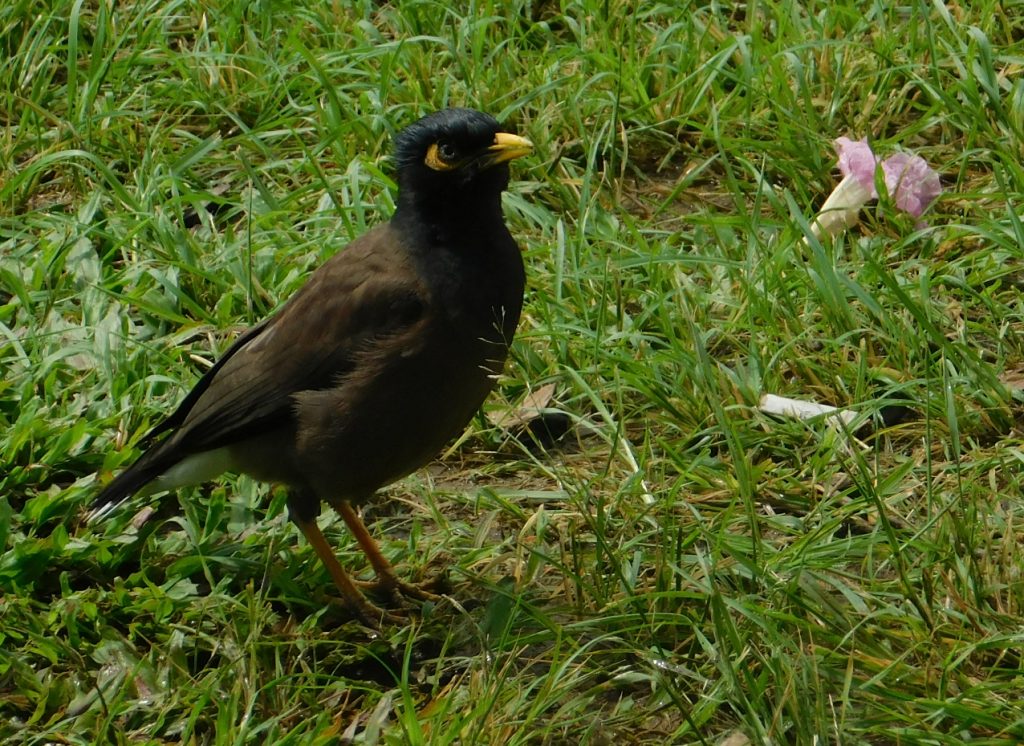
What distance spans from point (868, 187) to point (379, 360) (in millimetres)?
2344

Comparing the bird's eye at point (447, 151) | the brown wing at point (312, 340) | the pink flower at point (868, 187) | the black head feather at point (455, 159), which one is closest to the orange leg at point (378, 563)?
the brown wing at point (312, 340)

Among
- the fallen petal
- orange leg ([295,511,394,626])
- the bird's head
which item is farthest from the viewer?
the fallen petal

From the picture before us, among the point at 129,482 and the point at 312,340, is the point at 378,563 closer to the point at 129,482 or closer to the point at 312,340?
the point at 312,340

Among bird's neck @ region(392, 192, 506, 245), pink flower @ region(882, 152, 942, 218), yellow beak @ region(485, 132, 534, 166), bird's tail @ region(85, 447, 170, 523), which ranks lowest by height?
pink flower @ region(882, 152, 942, 218)

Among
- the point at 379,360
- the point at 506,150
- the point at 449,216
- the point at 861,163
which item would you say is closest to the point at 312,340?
the point at 379,360

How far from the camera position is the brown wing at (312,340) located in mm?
4723

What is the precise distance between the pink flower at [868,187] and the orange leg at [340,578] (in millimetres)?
2322

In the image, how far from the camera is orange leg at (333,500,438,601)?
486 centimetres

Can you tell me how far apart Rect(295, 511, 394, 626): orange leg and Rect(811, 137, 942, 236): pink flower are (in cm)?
232

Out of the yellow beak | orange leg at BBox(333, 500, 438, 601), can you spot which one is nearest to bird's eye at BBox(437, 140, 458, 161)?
the yellow beak

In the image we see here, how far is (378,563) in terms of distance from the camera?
16.2 ft

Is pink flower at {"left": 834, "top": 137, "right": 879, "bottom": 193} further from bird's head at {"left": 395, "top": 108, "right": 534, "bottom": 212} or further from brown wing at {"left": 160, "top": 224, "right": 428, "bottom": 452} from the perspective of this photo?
brown wing at {"left": 160, "top": 224, "right": 428, "bottom": 452}

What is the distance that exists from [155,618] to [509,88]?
3.02 meters

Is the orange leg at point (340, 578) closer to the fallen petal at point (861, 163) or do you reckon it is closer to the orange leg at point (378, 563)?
the orange leg at point (378, 563)
